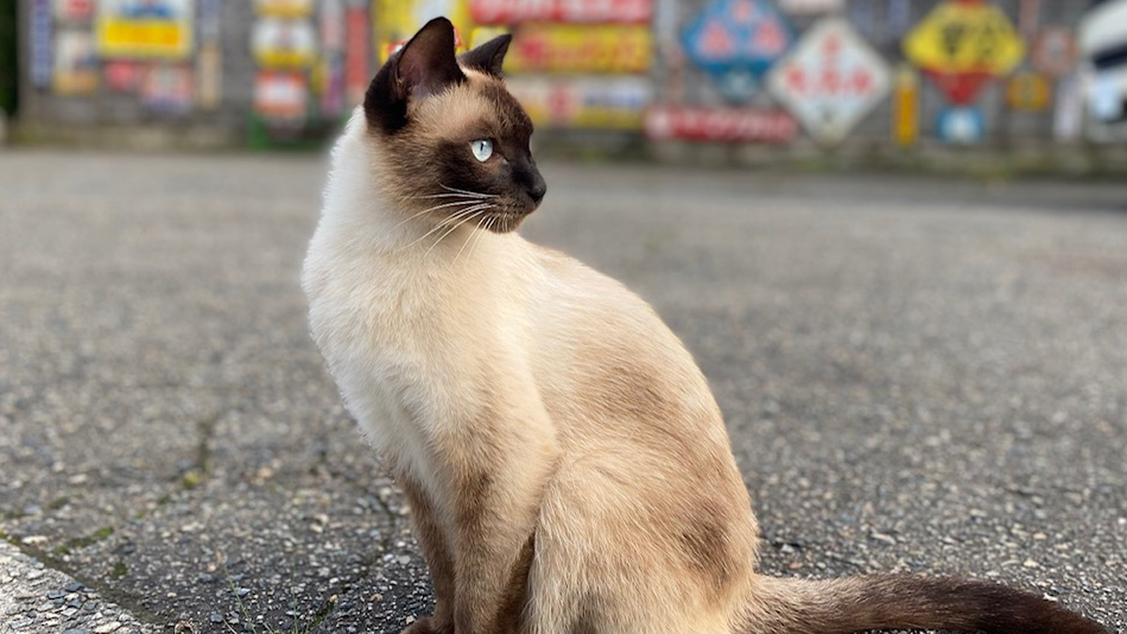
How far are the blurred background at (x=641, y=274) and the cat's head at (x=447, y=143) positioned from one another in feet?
1.44

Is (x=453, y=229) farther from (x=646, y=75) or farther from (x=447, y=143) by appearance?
(x=646, y=75)

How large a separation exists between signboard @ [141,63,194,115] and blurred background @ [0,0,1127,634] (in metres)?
0.06

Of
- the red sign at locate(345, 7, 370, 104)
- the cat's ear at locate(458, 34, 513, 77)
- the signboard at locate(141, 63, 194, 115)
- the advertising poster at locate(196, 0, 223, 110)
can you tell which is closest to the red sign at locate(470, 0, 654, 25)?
the red sign at locate(345, 7, 370, 104)

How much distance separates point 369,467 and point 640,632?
1.59 metres

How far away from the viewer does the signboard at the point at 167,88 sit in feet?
48.7

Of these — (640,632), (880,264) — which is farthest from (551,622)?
(880,264)

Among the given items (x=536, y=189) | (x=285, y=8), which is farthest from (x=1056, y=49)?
(x=536, y=189)

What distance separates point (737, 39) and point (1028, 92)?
13.6ft

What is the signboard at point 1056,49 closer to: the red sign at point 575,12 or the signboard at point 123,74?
the red sign at point 575,12

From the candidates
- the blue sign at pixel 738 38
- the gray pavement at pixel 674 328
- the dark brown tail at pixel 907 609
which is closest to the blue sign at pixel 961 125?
the blue sign at pixel 738 38

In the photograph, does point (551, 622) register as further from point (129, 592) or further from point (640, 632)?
point (129, 592)

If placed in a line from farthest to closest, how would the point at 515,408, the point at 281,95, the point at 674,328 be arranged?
the point at 281,95, the point at 674,328, the point at 515,408

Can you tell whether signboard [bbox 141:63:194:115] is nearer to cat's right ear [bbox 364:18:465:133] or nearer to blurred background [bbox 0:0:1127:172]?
blurred background [bbox 0:0:1127:172]

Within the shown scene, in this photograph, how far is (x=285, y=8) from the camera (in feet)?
47.4
